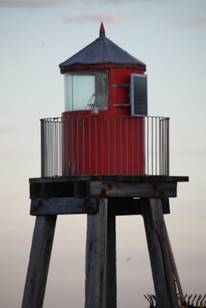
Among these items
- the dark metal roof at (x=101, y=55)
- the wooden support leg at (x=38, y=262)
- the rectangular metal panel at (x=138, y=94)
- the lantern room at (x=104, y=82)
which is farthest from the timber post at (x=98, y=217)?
the dark metal roof at (x=101, y=55)

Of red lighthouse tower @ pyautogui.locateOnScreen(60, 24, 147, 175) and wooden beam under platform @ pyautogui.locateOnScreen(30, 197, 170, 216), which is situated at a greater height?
red lighthouse tower @ pyautogui.locateOnScreen(60, 24, 147, 175)

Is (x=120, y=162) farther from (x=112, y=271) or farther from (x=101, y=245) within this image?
(x=112, y=271)

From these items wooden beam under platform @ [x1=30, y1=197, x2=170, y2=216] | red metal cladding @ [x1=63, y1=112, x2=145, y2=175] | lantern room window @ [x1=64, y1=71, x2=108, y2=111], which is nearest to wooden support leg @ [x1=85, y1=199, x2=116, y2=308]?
wooden beam under platform @ [x1=30, y1=197, x2=170, y2=216]

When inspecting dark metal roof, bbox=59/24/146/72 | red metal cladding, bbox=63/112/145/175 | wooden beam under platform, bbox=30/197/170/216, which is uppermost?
dark metal roof, bbox=59/24/146/72

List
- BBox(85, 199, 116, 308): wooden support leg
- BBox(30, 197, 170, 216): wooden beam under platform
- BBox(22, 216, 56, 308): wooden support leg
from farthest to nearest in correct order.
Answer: BBox(22, 216, 56, 308): wooden support leg, BBox(30, 197, 170, 216): wooden beam under platform, BBox(85, 199, 116, 308): wooden support leg

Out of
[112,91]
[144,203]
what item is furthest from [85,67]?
[144,203]

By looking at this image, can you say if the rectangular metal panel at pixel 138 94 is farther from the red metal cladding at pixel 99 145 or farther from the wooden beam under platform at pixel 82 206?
the wooden beam under platform at pixel 82 206

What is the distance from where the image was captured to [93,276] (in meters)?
32.4

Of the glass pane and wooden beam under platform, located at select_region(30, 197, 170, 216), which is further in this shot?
the glass pane

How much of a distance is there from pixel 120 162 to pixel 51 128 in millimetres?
1598

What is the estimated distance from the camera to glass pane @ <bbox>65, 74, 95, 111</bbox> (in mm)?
32906

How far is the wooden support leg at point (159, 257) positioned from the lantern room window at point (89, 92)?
8.39 feet

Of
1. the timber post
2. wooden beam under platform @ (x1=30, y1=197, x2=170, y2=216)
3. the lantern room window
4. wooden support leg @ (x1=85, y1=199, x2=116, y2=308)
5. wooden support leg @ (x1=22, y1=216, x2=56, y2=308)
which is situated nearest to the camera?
wooden support leg @ (x1=85, y1=199, x2=116, y2=308)

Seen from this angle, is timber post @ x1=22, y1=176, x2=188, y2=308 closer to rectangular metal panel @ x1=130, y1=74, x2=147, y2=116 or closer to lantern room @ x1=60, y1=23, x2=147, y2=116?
rectangular metal panel @ x1=130, y1=74, x2=147, y2=116
